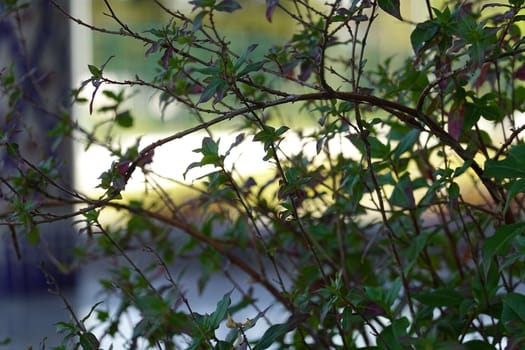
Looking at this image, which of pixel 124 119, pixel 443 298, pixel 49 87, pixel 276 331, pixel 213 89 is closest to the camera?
pixel 213 89

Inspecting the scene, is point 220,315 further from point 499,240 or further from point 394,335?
point 499,240

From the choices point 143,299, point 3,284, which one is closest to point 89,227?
point 143,299

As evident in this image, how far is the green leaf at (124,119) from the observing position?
161 centimetres

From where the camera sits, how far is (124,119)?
Result: 1.63 meters

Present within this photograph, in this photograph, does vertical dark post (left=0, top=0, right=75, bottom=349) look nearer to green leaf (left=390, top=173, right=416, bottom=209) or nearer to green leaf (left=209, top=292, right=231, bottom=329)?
green leaf (left=390, top=173, right=416, bottom=209)

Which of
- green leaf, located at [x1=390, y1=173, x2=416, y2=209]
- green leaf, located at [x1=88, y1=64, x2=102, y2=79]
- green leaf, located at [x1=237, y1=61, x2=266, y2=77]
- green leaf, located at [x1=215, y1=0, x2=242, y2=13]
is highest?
green leaf, located at [x1=215, y1=0, x2=242, y2=13]

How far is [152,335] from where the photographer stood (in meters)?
1.29

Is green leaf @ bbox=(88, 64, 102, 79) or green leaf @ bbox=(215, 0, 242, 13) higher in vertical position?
green leaf @ bbox=(215, 0, 242, 13)

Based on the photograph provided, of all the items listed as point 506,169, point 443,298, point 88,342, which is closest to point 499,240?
point 506,169

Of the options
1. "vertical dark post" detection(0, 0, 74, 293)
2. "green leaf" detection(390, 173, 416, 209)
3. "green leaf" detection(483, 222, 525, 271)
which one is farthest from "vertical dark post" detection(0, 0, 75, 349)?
"green leaf" detection(483, 222, 525, 271)

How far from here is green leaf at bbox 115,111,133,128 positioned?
1.61 m

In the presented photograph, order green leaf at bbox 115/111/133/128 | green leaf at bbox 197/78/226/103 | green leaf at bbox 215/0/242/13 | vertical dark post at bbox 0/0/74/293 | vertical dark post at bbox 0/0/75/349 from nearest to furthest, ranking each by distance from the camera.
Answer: green leaf at bbox 197/78/226/103 → green leaf at bbox 215/0/242/13 → green leaf at bbox 115/111/133/128 → vertical dark post at bbox 0/0/75/349 → vertical dark post at bbox 0/0/74/293

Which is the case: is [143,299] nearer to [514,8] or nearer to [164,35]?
[164,35]

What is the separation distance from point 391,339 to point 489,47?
351 mm
